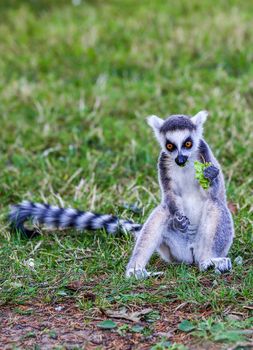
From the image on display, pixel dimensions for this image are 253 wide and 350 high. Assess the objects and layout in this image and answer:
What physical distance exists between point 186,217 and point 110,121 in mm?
3998

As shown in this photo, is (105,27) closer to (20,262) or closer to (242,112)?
(242,112)

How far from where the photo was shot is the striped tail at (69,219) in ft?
21.1

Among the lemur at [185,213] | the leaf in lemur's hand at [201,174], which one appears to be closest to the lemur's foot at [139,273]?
the lemur at [185,213]

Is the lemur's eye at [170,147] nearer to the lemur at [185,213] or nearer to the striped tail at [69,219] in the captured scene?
the lemur at [185,213]

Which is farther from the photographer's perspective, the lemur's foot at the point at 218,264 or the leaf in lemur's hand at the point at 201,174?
the leaf in lemur's hand at the point at 201,174

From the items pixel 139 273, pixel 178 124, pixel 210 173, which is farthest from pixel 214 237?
pixel 178 124

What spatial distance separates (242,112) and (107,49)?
3.21 meters

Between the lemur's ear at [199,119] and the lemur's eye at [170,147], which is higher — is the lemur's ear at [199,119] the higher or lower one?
the higher one

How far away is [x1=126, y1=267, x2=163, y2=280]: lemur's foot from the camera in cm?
540

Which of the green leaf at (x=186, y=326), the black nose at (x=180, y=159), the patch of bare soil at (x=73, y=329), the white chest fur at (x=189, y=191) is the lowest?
the patch of bare soil at (x=73, y=329)

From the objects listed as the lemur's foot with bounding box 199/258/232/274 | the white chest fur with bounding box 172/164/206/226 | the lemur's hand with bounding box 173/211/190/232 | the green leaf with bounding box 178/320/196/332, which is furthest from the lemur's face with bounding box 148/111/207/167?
the green leaf with bounding box 178/320/196/332

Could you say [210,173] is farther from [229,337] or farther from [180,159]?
[229,337]

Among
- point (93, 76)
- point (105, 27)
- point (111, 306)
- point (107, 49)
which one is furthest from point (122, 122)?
point (111, 306)

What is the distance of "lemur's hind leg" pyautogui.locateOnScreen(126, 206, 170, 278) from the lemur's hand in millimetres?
95
